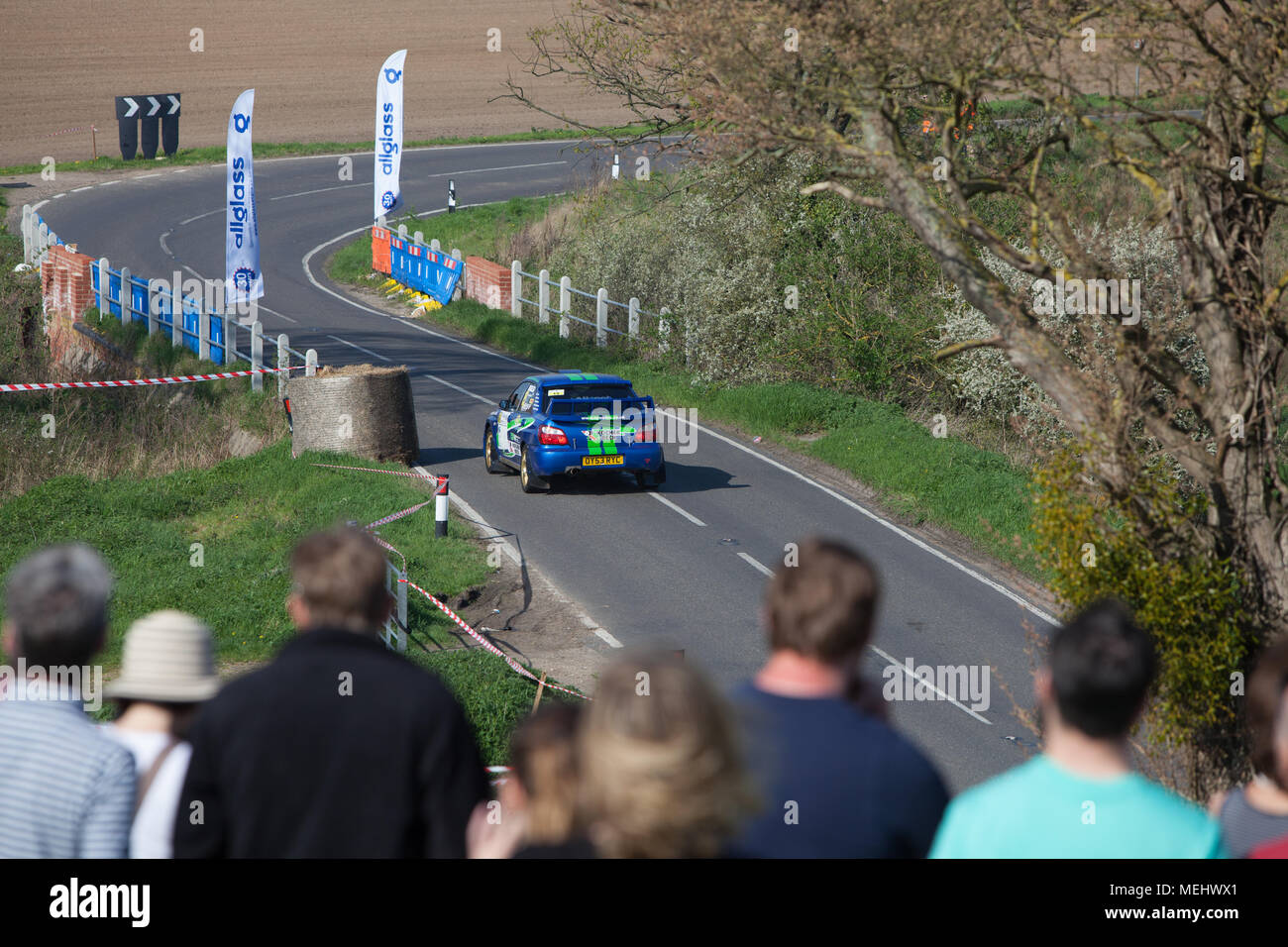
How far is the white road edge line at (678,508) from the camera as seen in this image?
19656 mm

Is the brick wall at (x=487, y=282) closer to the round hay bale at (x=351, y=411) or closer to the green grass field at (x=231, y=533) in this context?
the round hay bale at (x=351, y=411)

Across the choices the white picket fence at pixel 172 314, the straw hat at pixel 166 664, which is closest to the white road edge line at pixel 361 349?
the white picket fence at pixel 172 314

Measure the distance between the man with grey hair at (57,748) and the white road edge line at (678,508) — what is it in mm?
15683

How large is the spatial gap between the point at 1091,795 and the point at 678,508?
16772mm

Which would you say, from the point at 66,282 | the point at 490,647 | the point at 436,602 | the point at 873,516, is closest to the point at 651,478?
the point at 873,516

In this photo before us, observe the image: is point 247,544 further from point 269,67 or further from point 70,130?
point 269,67

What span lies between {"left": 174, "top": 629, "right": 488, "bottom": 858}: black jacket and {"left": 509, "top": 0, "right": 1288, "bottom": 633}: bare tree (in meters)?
6.05

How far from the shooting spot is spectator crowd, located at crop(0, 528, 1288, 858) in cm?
355

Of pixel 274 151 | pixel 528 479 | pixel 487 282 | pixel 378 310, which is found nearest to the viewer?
pixel 528 479

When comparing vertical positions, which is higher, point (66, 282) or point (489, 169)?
point (489, 169)

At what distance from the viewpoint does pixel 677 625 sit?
1559cm

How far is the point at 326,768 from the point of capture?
151 inches

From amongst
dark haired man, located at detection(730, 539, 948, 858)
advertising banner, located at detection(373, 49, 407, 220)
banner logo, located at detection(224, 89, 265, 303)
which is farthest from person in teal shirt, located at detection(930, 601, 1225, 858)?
advertising banner, located at detection(373, 49, 407, 220)

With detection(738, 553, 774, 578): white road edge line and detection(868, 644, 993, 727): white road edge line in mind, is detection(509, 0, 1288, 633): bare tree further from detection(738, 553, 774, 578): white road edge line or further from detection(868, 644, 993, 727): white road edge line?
detection(738, 553, 774, 578): white road edge line
